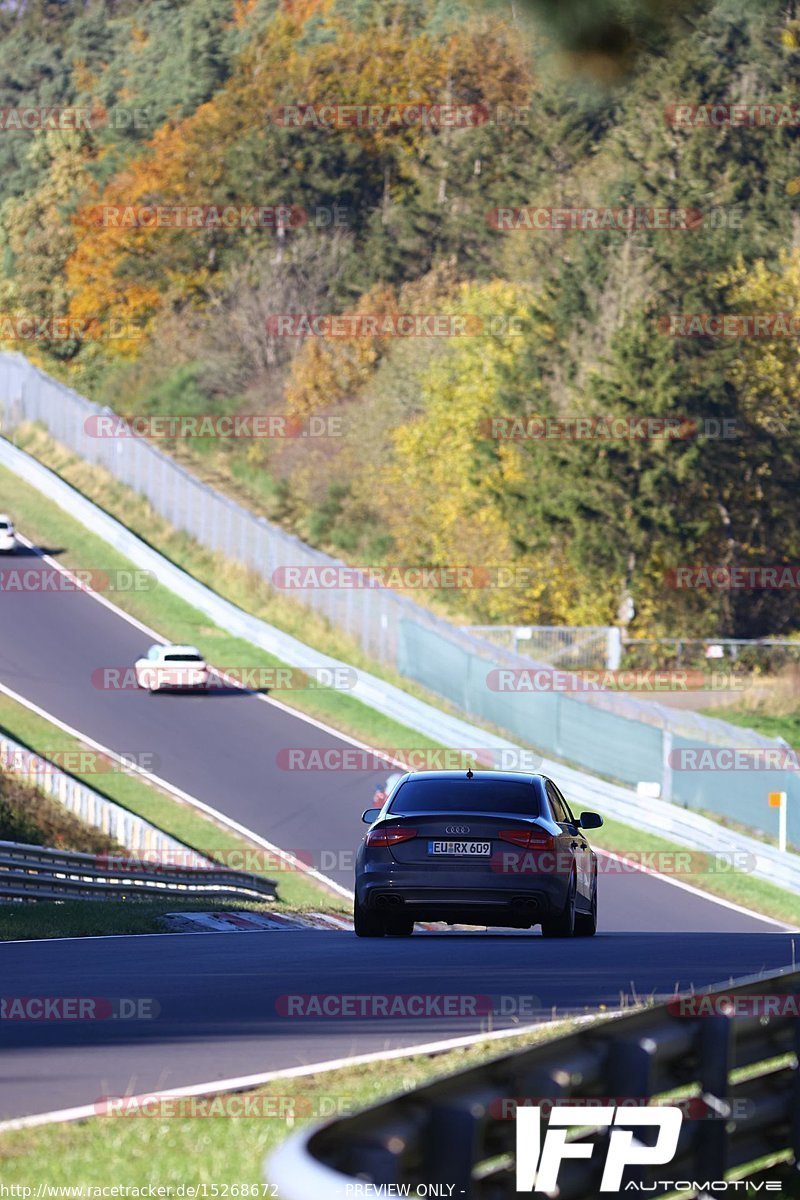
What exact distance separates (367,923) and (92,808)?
1968 cm

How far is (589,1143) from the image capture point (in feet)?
18.4

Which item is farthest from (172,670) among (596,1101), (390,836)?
(596,1101)

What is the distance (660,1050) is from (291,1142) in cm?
188

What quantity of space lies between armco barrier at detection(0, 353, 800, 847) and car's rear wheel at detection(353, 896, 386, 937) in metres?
21.9

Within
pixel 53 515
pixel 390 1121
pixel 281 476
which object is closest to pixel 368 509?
pixel 281 476

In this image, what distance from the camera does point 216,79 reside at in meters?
111

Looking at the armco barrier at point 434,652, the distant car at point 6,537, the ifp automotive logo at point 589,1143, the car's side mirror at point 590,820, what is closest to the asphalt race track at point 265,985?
the car's side mirror at point 590,820

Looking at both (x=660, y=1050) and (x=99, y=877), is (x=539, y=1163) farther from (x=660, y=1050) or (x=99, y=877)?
(x=99, y=877)

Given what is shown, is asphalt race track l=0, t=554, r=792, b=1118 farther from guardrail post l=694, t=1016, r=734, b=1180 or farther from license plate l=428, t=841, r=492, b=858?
guardrail post l=694, t=1016, r=734, b=1180

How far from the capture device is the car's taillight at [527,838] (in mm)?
15430

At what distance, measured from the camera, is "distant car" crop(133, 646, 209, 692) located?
4831 centimetres

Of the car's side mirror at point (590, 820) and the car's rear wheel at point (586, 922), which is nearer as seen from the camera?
the car's side mirror at point (590, 820)

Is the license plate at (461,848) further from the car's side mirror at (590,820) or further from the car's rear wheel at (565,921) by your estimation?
the car's side mirror at (590,820)

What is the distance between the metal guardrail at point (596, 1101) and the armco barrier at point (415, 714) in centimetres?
2689
